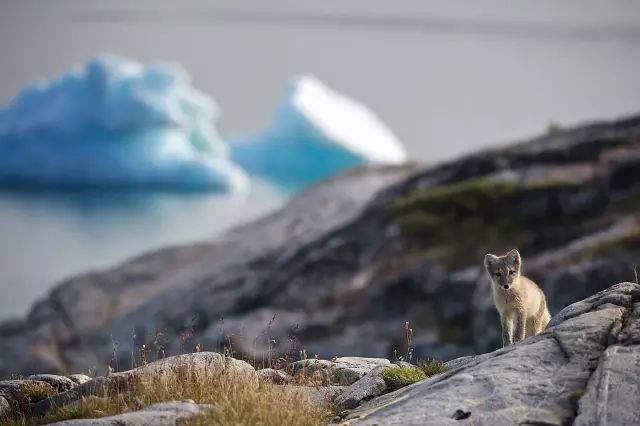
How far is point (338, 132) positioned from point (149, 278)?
2138 centimetres

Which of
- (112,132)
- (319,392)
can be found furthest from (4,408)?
(112,132)

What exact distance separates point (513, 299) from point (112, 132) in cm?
5528

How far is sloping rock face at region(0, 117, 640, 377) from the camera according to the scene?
117ft

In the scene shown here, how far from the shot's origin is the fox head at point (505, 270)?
13.3 metres

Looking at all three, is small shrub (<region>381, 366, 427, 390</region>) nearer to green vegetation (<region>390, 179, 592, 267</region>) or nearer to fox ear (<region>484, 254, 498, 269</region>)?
fox ear (<region>484, 254, 498, 269</region>)

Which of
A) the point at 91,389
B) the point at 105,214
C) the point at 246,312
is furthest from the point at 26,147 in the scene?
the point at 91,389

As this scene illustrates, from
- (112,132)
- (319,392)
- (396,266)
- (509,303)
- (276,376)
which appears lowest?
(396,266)

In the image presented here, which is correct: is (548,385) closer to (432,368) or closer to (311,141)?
(432,368)

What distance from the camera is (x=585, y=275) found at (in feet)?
108

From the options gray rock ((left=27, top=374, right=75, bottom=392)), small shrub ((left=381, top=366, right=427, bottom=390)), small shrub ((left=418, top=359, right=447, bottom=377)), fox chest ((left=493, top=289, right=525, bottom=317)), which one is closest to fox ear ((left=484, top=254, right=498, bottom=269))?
fox chest ((left=493, top=289, right=525, bottom=317))

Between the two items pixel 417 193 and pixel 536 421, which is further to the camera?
pixel 417 193

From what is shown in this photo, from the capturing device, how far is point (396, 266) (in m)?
41.3

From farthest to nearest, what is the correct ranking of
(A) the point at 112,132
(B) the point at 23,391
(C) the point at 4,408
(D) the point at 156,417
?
(A) the point at 112,132 → (B) the point at 23,391 → (C) the point at 4,408 → (D) the point at 156,417

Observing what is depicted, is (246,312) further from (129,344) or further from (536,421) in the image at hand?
(536,421)
